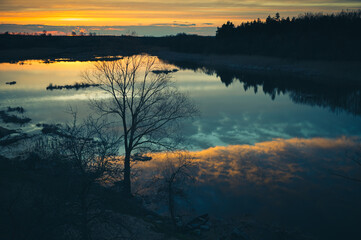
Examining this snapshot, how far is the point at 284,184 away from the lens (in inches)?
642

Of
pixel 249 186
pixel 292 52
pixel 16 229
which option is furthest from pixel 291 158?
pixel 292 52

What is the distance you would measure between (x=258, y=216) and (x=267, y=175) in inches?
174

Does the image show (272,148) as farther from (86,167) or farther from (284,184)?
(86,167)

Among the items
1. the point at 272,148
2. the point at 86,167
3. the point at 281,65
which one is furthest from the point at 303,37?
the point at 86,167

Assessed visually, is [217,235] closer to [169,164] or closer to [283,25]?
[169,164]

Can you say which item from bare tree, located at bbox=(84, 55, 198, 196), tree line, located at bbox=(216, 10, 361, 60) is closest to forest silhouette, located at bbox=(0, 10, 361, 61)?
tree line, located at bbox=(216, 10, 361, 60)

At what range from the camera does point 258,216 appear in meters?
13.4

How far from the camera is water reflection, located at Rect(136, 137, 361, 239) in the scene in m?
13.3

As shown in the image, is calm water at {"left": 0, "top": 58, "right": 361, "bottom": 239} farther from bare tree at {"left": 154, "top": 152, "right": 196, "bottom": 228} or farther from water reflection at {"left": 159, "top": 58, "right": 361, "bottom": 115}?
bare tree at {"left": 154, "top": 152, "right": 196, "bottom": 228}

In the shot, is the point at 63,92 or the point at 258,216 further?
the point at 63,92

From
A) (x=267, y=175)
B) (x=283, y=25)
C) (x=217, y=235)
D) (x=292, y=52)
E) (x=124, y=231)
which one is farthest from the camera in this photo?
(x=283, y=25)

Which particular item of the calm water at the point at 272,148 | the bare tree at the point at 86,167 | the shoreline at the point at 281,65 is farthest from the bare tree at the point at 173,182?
the shoreline at the point at 281,65

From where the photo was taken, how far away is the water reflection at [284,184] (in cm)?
1327

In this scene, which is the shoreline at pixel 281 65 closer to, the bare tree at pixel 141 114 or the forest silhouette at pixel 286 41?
the forest silhouette at pixel 286 41
